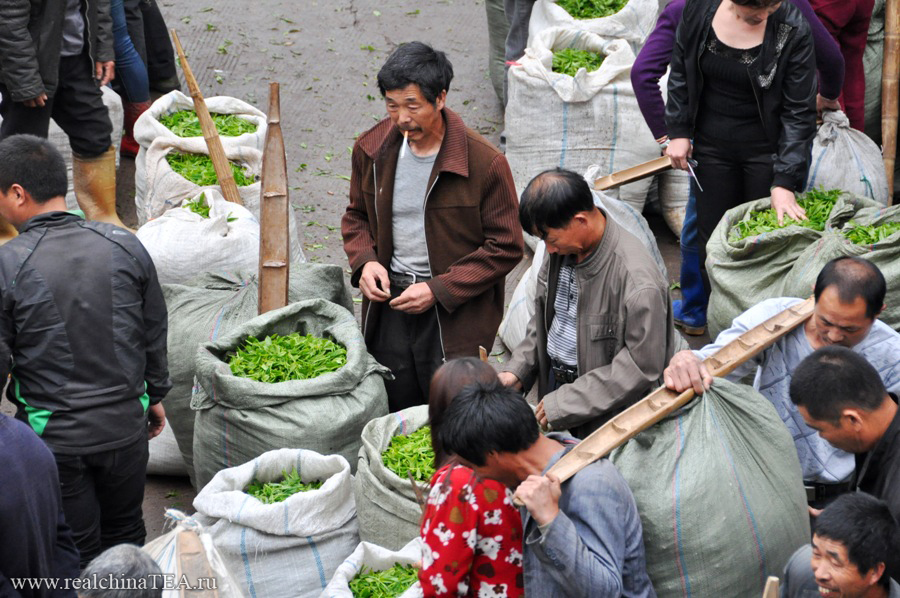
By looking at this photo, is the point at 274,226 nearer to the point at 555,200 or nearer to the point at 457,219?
the point at 457,219

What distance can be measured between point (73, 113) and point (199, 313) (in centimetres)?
186

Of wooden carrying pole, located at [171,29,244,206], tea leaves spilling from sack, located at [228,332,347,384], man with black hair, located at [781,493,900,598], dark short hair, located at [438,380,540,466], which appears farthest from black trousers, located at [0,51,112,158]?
man with black hair, located at [781,493,900,598]

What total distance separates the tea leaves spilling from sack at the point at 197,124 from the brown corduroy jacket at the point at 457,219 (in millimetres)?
1679

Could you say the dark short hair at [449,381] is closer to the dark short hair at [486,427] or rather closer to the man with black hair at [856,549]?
the dark short hair at [486,427]

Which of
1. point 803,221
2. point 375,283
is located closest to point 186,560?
point 375,283

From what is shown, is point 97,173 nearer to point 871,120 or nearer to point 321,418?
point 321,418

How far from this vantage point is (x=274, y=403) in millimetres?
3605

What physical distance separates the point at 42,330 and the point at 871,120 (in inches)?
164

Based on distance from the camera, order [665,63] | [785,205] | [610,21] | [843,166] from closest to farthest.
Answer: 1. [785,205]
2. [843,166]
3. [665,63]
4. [610,21]

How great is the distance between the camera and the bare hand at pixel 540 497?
2291 millimetres

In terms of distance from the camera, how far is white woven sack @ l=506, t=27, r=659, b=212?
17.2 feet

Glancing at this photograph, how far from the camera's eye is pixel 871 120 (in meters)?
5.56

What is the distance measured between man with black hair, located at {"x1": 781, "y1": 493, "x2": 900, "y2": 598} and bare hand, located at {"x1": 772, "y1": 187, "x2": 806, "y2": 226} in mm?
1974

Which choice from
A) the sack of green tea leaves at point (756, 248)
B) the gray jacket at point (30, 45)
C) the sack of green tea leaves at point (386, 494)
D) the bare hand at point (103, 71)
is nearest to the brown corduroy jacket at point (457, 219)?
the sack of green tea leaves at point (386, 494)
